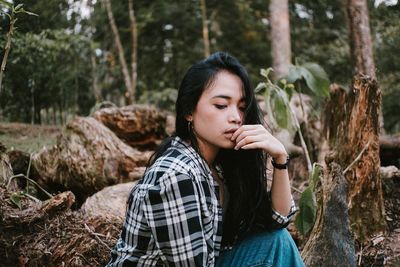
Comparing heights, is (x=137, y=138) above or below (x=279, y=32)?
below

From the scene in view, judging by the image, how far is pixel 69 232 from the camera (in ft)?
8.09

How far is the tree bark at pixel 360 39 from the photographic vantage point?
17.0 ft

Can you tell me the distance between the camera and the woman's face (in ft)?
5.89

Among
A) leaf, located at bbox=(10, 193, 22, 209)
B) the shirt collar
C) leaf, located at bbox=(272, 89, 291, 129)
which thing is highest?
leaf, located at bbox=(272, 89, 291, 129)

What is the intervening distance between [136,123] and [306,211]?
3.07m

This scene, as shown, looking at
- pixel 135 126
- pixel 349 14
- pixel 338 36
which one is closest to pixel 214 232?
pixel 135 126

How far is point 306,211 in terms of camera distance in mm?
2748

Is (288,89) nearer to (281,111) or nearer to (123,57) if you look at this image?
(281,111)

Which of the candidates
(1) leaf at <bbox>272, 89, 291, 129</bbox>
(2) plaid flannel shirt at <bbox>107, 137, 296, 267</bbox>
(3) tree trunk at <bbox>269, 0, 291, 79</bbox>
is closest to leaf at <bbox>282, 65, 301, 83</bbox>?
(1) leaf at <bbox>272, 89, 291, 129</bbox>

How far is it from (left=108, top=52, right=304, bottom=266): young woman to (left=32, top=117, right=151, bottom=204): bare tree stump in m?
2.47

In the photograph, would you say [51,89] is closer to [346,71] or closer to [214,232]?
[214,232]

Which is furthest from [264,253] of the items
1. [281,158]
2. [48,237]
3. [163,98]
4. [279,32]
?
[163,98]

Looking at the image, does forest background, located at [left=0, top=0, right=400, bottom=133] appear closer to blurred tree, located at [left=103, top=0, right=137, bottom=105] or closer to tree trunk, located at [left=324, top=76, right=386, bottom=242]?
blurred tree, located at [left=103, top=0, right=137, bottom=105]

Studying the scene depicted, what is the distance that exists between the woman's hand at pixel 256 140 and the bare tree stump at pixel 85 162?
2.66 m
